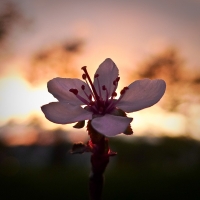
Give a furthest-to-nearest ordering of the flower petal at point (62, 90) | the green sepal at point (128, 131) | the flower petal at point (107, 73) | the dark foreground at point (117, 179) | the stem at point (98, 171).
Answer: the dark foreground at point (117, 179)
the flower petal at point (107, 73)
the flower petal at point (62, 90)
the green sepal at point (128, 131)
the stem at point (98, 171)

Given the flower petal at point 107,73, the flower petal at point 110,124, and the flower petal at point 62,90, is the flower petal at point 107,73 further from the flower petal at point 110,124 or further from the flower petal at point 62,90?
the flower petal at point 110,124

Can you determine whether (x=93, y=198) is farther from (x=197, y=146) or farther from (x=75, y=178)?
(x=197, y=146)

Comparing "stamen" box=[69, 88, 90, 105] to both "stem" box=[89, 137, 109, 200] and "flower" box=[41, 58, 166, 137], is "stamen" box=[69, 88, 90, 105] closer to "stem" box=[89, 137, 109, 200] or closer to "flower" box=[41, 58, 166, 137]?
"flower" box=[41, 58, 166, 137]

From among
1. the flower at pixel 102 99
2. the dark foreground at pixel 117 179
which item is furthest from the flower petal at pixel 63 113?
the dark foreground at pixel 117 179

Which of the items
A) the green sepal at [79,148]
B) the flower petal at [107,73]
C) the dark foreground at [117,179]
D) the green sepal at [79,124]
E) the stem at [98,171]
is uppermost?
the dark foreground at [117,179]

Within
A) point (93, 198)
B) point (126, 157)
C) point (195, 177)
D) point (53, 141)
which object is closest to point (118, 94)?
point (93, 198)

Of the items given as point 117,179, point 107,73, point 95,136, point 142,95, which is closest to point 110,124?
point 95,136

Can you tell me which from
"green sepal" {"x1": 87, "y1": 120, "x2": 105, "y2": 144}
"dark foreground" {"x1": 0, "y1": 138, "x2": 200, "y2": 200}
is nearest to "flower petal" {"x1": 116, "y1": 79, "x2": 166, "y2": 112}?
"green sepal" {"x1": 87, "y1": 120, "x2": 105, "y2": 144}
